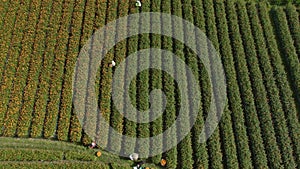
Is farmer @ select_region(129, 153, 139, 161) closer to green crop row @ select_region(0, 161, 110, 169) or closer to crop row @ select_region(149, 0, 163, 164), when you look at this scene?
crop row @ select_region(149, 0, 163, 164)

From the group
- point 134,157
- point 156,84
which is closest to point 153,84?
point 156,84

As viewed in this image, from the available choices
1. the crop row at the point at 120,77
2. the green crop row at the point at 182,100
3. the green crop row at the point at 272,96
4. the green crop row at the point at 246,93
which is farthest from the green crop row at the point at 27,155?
the green crop row at the point at 272,96

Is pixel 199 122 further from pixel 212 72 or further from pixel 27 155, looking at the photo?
pixel 27 155

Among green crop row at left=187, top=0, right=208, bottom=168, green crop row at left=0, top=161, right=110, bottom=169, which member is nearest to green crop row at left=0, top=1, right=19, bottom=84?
green crop row at left=0, top=161, right=110, bottom=169

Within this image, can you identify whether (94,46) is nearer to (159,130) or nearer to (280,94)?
(159,130)

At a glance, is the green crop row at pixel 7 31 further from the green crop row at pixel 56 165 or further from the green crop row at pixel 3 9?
the green crop row at pixel 56 165

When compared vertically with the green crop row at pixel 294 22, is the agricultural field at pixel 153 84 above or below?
below

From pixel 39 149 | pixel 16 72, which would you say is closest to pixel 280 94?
pixel 39 149
